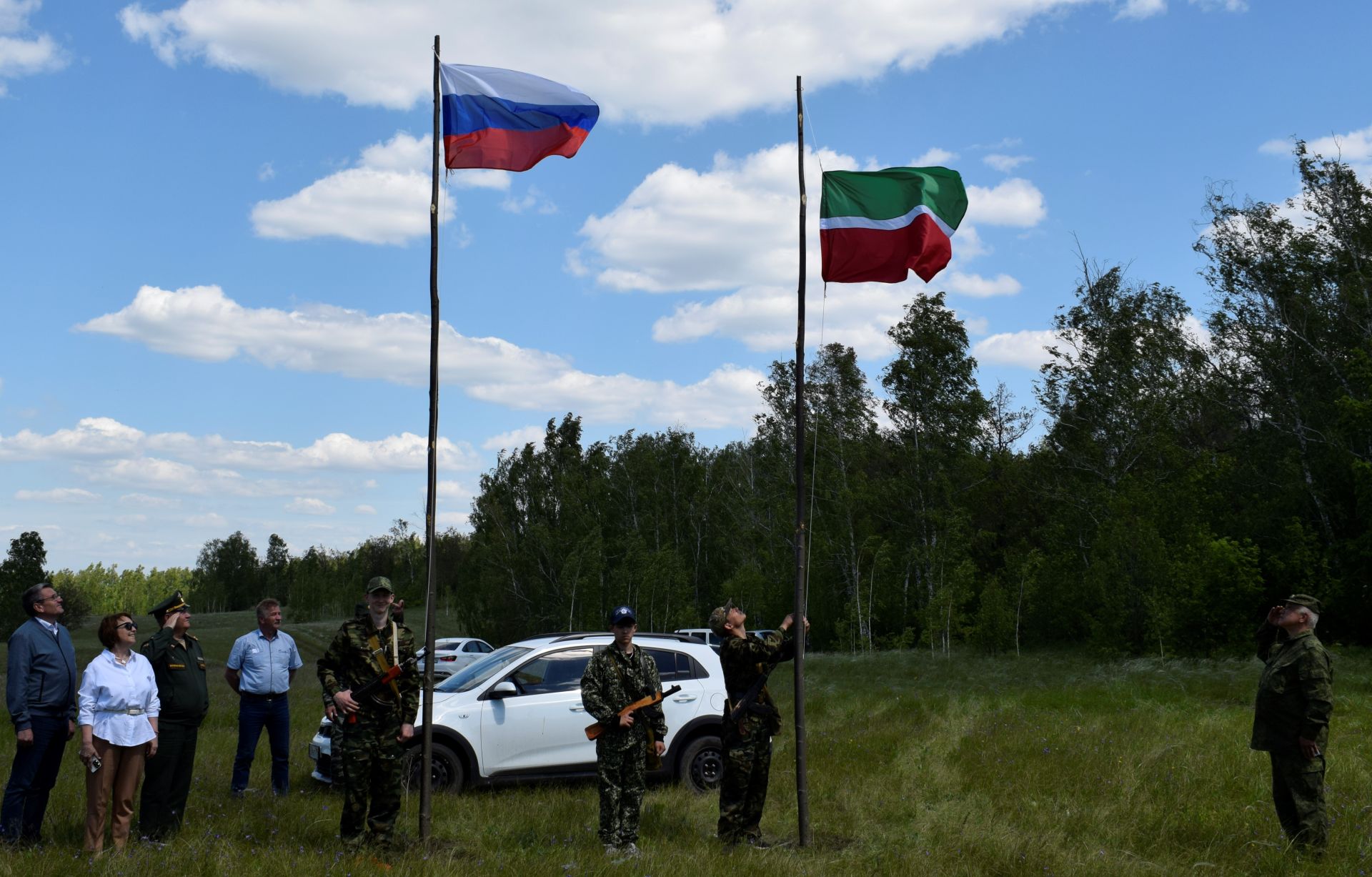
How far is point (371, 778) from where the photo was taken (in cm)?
753

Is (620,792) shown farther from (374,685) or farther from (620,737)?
(374,685)

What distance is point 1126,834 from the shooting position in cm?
870

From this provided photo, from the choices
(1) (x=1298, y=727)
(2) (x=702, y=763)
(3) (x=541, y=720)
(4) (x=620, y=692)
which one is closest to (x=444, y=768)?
(3) (x=541, y=720)

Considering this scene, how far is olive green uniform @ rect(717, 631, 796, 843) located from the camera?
8.23 meters

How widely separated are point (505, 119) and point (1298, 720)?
7271 millimetres

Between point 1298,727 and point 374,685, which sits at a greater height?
point 374,685

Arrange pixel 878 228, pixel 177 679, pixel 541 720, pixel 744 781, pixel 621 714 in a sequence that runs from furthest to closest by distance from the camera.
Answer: pixel 541 720
pixel 878 228
pixel 744 781
pixel 177 679
pixel 621 714

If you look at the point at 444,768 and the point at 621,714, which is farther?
the point at 444,768

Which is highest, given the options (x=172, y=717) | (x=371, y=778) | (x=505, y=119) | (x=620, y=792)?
(x=505, y=119)

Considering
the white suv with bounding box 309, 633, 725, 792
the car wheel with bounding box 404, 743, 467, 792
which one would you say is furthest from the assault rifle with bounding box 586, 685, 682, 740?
the car wheel with bounding box 404, 743, 467, 792

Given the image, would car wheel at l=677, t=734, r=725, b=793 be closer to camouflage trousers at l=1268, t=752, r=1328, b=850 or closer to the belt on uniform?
the belt on uniform

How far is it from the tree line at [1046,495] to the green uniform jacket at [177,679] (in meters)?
19.2

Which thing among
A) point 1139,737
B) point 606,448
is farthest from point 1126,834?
point 606,448

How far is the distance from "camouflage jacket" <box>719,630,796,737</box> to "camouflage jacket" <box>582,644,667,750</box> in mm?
569
